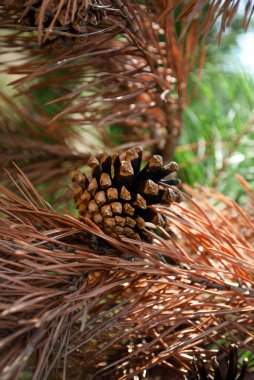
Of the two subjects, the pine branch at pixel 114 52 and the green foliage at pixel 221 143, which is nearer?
the pine branch at pixel 114 52

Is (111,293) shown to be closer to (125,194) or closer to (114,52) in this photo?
(125,194)

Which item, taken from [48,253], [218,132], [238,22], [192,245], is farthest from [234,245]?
[238,22]

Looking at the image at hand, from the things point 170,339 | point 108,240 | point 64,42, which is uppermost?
point 64,42

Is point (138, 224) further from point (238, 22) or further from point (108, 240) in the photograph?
point (238, 22)

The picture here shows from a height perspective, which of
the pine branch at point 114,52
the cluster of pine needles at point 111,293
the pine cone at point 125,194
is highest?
the pine branch at point 114,52

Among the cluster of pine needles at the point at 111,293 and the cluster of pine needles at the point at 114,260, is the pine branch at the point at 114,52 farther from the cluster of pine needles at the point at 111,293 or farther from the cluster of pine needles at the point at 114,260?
the cluster of pine needles at the point at 111,293

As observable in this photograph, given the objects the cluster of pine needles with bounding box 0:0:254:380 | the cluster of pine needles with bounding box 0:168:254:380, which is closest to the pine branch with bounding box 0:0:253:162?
the cluster of pine needles with bounding box 0:0:254:380

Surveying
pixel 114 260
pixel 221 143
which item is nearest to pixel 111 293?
pixel 114 260

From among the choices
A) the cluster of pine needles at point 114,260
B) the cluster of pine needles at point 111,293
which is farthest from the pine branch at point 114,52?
the cluster of pine needles at point 111,293

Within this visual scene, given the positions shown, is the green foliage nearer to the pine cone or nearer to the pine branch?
the pine branch
